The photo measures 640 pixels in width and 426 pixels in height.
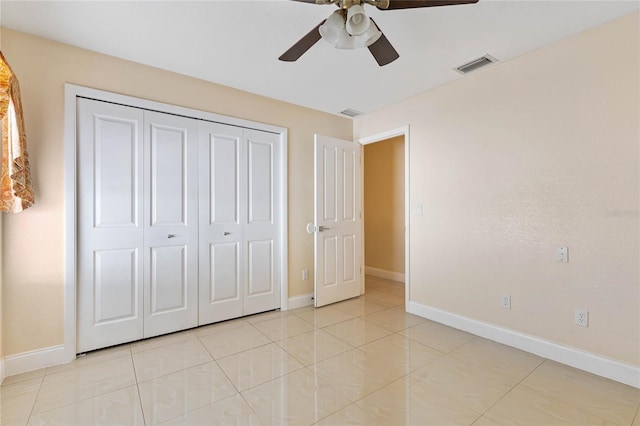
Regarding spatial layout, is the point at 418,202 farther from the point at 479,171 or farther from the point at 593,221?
the point at 593,221

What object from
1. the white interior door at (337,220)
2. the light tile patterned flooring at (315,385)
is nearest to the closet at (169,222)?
the light tile patterned flooring at (315,385)

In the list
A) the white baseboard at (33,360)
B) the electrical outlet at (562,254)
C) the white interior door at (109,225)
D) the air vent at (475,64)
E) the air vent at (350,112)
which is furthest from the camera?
the air vent at (350,112)

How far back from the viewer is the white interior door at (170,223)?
2.64 metres

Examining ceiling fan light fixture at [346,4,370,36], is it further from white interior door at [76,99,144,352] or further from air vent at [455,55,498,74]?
white interior door at [76,99,144,352]

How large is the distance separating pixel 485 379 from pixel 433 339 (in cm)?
66

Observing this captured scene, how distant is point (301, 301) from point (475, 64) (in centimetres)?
311

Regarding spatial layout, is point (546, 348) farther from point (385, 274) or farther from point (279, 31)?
point (279, 31)

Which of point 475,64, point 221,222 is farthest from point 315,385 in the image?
point 475,64

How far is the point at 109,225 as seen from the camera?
246 cm

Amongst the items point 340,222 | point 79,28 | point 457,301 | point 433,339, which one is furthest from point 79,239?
point 457,301

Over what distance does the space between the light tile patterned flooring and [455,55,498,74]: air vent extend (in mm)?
2526

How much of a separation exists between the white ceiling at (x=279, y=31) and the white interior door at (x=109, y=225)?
1.92 ft

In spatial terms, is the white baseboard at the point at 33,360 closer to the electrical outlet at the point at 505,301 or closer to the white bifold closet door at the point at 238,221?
the white bifold closet door at the point at 238,221

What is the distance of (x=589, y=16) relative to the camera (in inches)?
78.4
